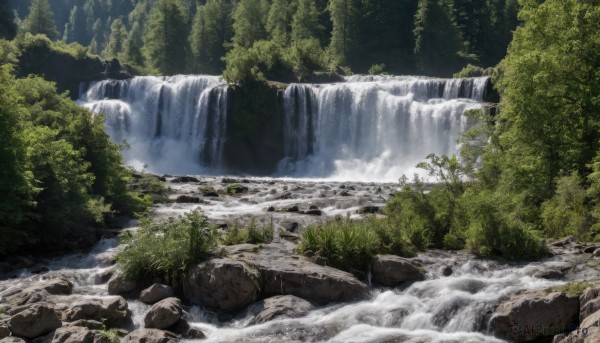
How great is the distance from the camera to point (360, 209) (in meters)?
24.6

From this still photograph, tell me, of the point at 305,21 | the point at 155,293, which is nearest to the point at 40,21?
the point at 305,21

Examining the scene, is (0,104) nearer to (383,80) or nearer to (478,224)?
(478,224)

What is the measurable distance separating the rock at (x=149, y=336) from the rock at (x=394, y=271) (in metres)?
5.15

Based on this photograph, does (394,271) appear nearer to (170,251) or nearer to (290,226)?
(170,251)

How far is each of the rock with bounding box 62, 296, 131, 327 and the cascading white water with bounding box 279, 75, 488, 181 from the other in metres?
33.0

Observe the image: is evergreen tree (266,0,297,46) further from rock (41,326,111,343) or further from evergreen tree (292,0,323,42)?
rock (41,326,111,343)

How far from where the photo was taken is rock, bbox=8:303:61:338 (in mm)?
11758

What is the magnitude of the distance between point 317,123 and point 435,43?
104ft

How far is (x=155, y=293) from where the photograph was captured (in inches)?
551

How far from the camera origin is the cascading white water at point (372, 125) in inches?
1764

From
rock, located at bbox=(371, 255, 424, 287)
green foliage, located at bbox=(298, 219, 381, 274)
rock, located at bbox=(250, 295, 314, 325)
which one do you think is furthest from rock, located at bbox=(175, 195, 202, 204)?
rock, located at bbox=(250, 295, 314, 325)

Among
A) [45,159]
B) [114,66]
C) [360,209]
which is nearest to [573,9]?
[360,209]

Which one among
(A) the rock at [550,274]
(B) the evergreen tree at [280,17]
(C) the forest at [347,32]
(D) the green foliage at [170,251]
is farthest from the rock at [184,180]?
(B) the evergreen tree at [280,17]

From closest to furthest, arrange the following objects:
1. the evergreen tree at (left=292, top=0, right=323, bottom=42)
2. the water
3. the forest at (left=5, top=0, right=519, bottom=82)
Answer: the water, the forest at (left=5, top=0, right=519, bottom=82), the evergreen tree at (left=292, top=0, right=323, bottom=42)
